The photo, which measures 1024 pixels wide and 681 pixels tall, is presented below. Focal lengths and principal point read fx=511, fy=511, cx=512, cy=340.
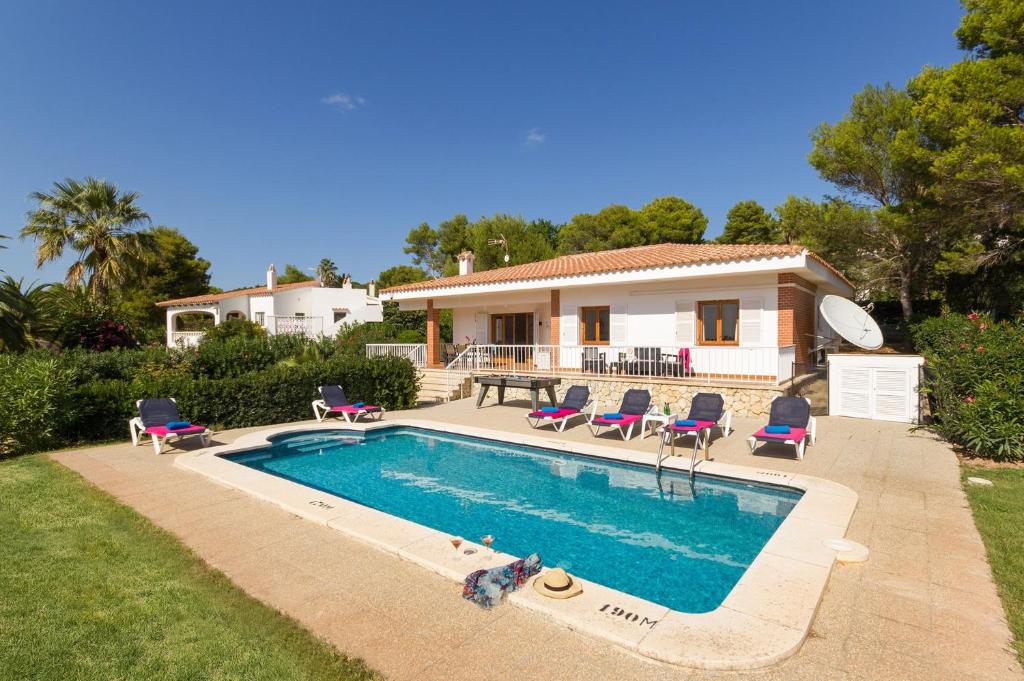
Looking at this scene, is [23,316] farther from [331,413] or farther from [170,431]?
[331,413]

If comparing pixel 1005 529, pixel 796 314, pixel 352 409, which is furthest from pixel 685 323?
pixel 1005 529

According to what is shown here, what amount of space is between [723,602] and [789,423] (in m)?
6.73

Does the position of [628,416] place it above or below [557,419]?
above

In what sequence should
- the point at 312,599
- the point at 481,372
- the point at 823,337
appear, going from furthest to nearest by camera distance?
the point at 823,337 < the point at 481,372 < the point at 312,599

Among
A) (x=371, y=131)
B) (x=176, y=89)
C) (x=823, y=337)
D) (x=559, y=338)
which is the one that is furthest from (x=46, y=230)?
(x=823, y=337)

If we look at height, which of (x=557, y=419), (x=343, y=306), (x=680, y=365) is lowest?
(x=557, y=419)

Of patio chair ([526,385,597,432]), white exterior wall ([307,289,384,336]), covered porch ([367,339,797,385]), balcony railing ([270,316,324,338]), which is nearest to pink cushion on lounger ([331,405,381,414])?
patio chair ([526,385,597,432])

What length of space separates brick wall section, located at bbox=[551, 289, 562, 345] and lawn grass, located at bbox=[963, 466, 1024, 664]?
12314 millimetres

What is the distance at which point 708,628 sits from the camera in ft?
11.9

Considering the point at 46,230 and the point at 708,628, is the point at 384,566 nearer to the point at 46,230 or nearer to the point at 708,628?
the point at 708,628

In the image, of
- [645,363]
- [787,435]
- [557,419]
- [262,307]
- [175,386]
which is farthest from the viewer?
[262,307]

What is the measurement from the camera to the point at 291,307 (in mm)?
31531

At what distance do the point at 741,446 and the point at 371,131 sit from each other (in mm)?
24395

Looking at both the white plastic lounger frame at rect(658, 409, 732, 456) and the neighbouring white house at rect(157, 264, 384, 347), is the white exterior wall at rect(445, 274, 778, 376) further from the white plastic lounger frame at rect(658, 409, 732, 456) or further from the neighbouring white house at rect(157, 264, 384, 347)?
the neighbouring white house at rect(157, 264, 384, 347)
